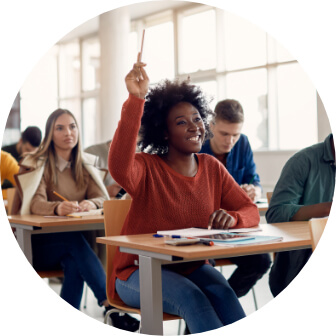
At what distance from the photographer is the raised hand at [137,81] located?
6.46ft

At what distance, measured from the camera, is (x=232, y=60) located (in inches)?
320

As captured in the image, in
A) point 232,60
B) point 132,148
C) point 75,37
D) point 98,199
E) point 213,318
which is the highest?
point 75,37

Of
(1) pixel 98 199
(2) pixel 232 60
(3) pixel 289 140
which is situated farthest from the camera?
(2) pixel 232 60

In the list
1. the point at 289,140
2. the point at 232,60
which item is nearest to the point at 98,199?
the point at 289,140

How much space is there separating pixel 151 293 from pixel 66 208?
4.60ft

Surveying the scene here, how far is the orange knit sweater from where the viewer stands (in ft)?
6.43

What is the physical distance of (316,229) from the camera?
1.64 metres

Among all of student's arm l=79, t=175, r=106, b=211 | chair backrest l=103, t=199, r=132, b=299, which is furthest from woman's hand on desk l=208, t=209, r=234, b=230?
student's arm l=79, t=175, r=106, b=211

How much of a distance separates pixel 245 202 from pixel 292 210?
0.71 ft

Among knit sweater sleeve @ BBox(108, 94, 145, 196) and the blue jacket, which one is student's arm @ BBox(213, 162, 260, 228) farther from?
the blue jacket

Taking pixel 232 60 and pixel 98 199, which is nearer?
pixel 98 199

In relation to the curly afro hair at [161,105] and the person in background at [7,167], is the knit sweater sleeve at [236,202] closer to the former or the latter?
the curly afro hair at [161,105]

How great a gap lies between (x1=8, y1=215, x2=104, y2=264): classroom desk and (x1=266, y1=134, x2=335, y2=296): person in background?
1013mm

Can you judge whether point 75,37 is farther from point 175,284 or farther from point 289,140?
point 175,284
